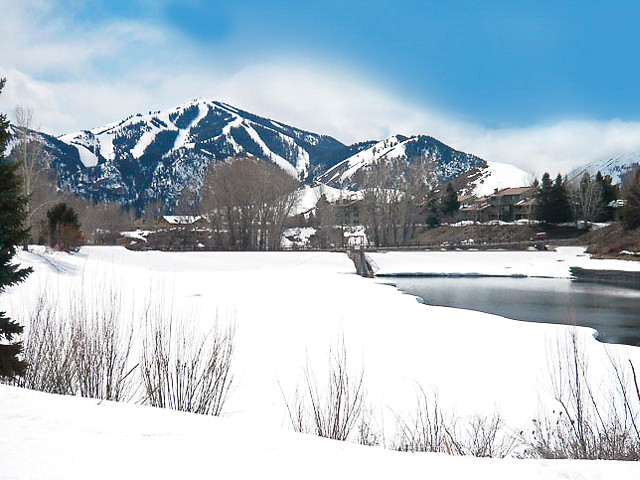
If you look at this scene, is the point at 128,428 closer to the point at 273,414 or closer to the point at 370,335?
the point at 273,414

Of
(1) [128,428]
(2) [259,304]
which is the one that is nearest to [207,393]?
(1) [128,428]

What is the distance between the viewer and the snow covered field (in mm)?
3324

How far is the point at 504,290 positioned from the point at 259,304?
19.6 metres

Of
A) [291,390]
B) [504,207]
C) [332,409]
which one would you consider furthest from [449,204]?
[332,409]

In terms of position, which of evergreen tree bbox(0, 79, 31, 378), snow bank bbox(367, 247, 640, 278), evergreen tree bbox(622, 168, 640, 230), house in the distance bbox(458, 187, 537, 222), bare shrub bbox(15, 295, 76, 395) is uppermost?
house in the distance bbox(458, 187, 537, 222)

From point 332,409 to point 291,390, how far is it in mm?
1815

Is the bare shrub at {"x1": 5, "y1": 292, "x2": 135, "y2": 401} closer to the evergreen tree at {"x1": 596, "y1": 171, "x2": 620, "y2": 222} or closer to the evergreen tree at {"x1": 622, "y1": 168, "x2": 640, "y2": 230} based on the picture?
the evergreen tree at {"x1": 622, "y1": 168, "x2": 640, "y2": 230}

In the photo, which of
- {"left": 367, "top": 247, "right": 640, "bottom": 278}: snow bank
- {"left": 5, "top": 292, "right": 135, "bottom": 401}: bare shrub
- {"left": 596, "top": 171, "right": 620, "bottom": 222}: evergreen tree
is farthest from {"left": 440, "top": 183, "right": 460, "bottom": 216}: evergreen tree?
{"left": 5, "top": 292, "right": 135, "bottom": 401}: bare shrub

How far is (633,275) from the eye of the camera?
37625 mm

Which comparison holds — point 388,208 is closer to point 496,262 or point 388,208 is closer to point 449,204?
point 496,262

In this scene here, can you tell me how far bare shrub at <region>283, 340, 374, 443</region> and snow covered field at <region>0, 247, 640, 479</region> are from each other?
0.34m

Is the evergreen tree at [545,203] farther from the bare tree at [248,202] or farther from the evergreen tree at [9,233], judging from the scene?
the evergreen tree at [9,233]

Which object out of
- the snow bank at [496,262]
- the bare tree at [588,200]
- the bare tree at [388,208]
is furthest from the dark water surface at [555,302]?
the bare tree at [588,200]

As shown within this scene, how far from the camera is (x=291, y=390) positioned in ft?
26.8
